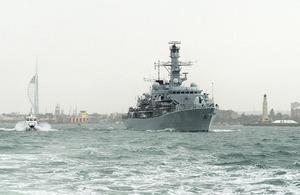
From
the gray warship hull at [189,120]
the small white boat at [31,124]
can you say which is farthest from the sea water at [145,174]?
the small white boat at [31,124]

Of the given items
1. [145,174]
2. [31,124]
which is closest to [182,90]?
[31,124]

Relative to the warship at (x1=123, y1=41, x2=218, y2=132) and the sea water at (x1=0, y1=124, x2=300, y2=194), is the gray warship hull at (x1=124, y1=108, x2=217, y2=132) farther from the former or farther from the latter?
the sea water at (x1=0, y1=124, x2=300, y2=194)

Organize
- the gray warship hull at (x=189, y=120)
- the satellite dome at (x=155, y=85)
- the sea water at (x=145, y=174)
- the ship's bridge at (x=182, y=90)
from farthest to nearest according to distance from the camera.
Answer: the satellite dome at (x=155, y=85) < the ship's bridge at (x=182, y=90) < the gray warship hull at (x=189, y=120) < the sea water at (x=145, y=174)

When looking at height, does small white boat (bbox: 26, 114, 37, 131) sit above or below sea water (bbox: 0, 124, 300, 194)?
above

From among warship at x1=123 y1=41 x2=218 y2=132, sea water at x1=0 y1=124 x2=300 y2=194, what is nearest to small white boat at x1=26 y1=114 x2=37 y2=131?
warship at x1=123 y1=41 x2=218 y2=132

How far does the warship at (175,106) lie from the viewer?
76875 mm

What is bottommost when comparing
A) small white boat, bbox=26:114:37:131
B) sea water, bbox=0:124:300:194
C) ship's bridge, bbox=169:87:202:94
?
sea water, bbox=0:124:300:194

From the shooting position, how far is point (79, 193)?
17.0m

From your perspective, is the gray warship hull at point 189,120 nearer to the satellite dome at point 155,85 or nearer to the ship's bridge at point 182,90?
the ship's bridge at point 182,90

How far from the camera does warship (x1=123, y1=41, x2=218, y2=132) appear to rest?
7688 centimetres

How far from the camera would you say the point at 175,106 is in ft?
263

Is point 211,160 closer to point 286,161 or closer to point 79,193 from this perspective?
point 286,161

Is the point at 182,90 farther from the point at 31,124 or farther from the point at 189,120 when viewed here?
the point at 31,124

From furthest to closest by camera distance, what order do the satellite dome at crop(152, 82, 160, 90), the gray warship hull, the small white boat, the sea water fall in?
the satellite dome at crop(152, 82, 160, 90) → the small white boat → the gray warship hull → the sea water
